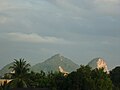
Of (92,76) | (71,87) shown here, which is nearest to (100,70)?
(92,76)

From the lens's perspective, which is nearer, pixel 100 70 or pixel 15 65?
pixel 15 65

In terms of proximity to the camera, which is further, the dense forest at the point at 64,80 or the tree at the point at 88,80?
the tree at the point at 88,80

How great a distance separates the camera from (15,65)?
272ft

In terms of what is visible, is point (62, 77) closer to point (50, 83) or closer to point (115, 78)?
point (50, 83)

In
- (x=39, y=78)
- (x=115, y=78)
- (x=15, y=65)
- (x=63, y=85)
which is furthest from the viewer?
(x=115, y=78)

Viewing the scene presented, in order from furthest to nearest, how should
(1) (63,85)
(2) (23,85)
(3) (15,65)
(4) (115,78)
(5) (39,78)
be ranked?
(4) (115,78) < (5) (39,78) < (1) (63,85) < (3) (15,65) < (2) (23,85)

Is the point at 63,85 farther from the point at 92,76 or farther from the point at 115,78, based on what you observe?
the point at 115,78

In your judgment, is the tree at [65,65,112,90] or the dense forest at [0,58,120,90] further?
the tree at [65,65,112,90]

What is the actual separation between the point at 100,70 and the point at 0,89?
1014 inches

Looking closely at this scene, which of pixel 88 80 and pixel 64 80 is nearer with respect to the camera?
pixel 88 80

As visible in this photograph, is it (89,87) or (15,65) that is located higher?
(15,65)

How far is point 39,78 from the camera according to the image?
97500 millimetres

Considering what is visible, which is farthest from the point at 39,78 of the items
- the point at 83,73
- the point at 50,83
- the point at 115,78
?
the point at 115,78

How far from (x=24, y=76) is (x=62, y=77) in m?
13.0
